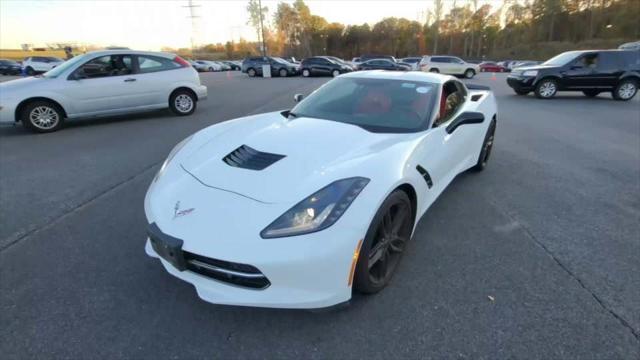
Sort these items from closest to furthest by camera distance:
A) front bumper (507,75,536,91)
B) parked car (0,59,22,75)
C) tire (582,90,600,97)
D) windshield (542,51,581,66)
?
windshield (542,51,581,66) < front bumper (507,75,536,91) < tire (582,90,600,97) < parked car (0,59,22,75)

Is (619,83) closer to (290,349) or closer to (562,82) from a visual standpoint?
(562,82)

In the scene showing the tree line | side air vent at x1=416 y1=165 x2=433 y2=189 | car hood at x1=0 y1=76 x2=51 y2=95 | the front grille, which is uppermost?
the tree line

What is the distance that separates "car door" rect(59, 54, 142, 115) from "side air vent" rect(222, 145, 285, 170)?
20.8ft

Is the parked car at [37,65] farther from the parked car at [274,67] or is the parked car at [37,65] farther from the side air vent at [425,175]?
the side air vent at [425,175]

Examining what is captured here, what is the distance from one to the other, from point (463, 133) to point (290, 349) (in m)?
2.67

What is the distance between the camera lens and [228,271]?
1780mm

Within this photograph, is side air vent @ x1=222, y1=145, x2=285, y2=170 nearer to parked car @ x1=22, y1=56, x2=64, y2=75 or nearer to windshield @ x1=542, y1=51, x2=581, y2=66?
windshield @ x1=542, y1=51, x2=581, y2=66

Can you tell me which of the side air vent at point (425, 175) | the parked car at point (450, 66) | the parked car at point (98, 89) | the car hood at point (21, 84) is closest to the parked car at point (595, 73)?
the parked car at point (98, 89)

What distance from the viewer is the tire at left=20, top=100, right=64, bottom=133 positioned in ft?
21.7

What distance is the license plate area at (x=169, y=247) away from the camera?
1834 millimetres

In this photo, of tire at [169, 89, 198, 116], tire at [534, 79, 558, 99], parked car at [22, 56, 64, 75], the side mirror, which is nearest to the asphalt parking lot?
the side mirror

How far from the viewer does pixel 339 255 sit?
1794mm

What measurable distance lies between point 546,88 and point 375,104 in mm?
11955

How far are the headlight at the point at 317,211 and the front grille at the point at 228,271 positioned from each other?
0.20 m
